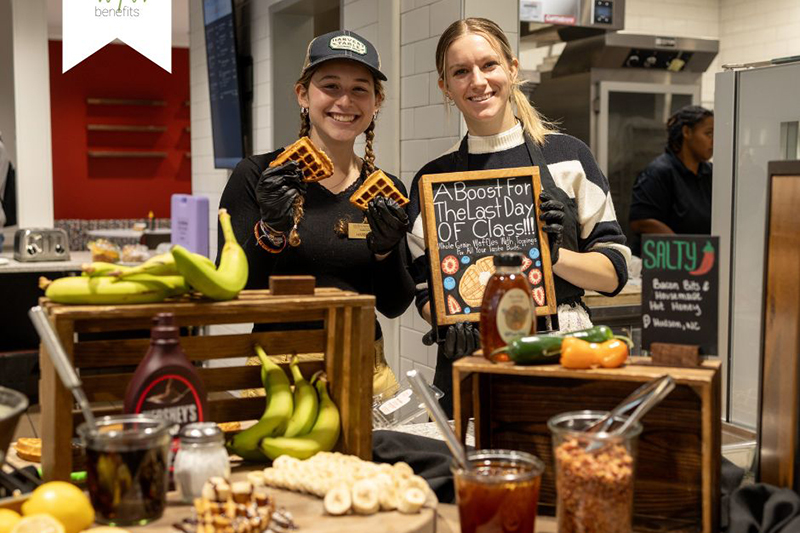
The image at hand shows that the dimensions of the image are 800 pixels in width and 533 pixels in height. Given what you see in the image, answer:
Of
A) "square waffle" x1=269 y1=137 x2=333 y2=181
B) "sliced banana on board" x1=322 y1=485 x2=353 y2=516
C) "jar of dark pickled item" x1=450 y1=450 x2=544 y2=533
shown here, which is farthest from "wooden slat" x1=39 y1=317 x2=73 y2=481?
"square waffle" x1=269 y1=137 x2=333 y2=181

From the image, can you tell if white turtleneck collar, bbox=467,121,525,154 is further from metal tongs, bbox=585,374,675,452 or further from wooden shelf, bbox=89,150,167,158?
wooden shelf, bbox=89,150,167,158

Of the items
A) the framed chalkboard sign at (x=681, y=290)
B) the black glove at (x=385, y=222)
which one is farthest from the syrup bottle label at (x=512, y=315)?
the black glove at (x=385, y=222)

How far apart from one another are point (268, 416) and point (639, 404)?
72cm

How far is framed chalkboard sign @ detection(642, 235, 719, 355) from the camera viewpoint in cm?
144

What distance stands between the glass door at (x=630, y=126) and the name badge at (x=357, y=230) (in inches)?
153

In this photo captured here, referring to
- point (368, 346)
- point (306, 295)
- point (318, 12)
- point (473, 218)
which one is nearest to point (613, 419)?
point (368, 346)

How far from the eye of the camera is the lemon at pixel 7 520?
126cm

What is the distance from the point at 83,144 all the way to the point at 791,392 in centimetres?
1324

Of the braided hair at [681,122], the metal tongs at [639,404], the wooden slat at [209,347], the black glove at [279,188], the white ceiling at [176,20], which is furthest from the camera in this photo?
the white ceiling at [176,20]

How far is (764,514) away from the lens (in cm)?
149

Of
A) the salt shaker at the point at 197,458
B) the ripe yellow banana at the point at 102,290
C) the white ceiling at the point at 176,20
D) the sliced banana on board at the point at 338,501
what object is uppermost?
the white ceiling at the point at 176,20

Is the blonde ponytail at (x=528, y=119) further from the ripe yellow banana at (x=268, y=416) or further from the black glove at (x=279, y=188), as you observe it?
the ripe yellow banana at (x=268, y=416)

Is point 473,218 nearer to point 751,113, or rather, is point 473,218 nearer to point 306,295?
point 306,295

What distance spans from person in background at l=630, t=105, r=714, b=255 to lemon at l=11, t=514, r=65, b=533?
4.41m
